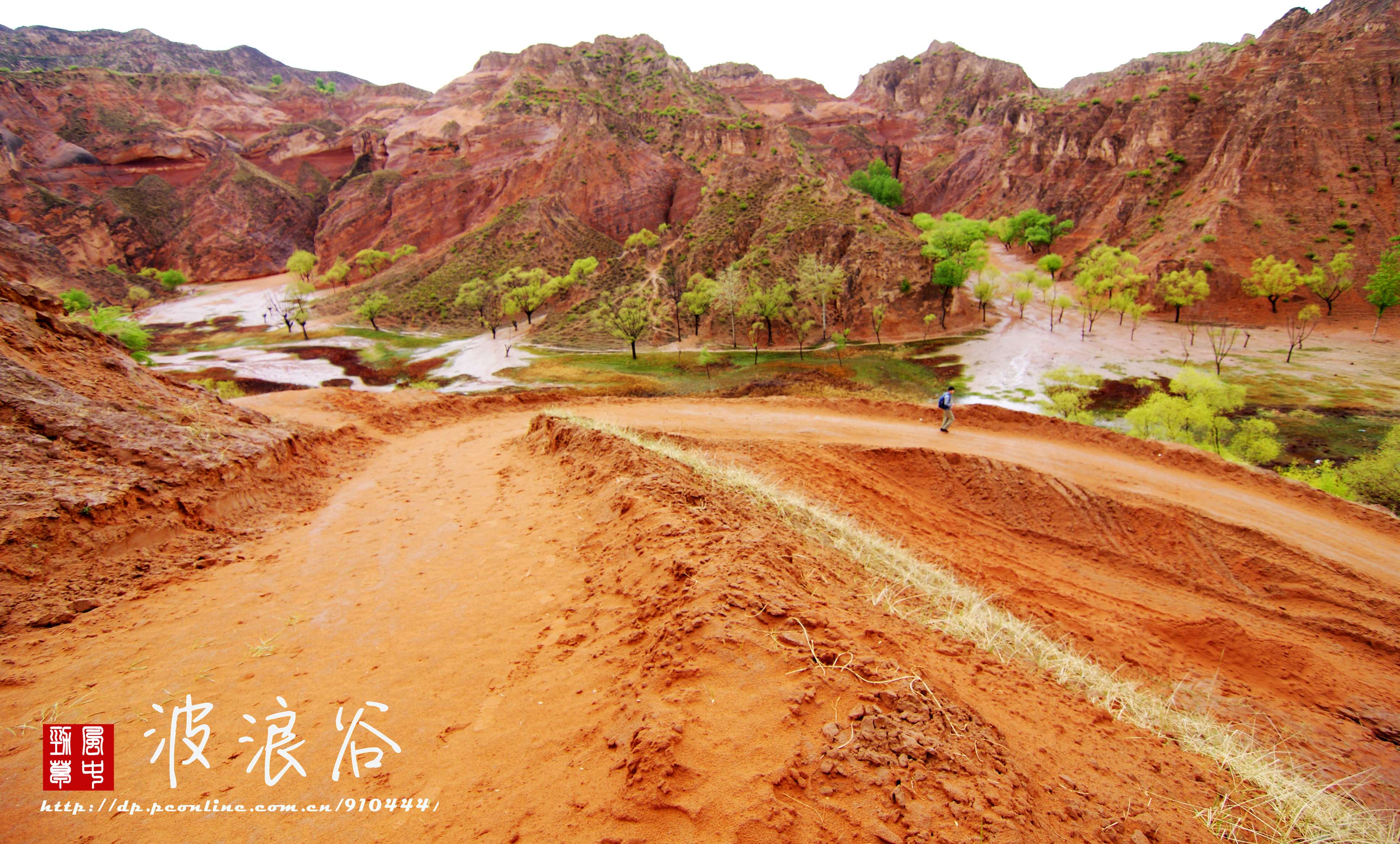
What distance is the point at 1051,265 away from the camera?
56062 millimetres

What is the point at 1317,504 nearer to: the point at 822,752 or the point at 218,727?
the point at 822,752

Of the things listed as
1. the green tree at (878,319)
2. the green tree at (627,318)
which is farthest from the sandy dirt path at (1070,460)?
the green tree at (878,319)

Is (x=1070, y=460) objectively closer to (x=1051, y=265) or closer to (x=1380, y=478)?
(x=1380, y=478)

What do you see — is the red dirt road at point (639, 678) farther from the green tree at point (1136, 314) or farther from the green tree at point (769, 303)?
the green tree at point (1136, 314)

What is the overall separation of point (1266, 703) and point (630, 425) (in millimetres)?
14438

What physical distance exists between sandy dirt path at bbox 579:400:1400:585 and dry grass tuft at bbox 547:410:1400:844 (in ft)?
19.7

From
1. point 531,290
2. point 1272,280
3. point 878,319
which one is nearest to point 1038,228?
point 1272,280

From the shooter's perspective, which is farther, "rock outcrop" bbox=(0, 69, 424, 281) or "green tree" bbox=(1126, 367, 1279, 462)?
"rock outcrop" bbox=(0, 69, 424, 281)

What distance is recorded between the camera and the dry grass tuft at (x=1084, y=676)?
145 inches

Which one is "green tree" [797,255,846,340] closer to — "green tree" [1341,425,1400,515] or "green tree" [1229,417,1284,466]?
"green tree" [1229,417,1284,466]

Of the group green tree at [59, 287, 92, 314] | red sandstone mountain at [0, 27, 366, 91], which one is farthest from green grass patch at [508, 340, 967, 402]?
red sandstone mountain at [0, 27, 366, 91]

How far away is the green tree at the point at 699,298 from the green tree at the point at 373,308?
32.9 m

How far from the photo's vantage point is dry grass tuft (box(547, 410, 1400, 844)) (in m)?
3.68

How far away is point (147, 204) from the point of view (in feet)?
265
